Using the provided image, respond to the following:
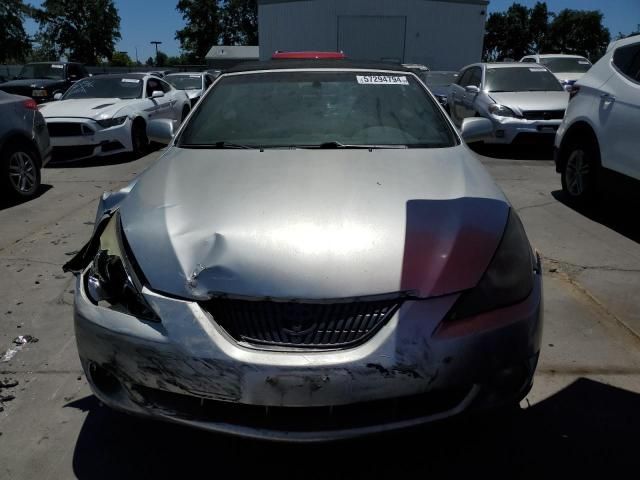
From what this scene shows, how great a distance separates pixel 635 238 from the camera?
471 cm

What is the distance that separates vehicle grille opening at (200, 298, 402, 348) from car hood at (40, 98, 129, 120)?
7.69m

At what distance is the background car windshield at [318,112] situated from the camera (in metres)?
3.06

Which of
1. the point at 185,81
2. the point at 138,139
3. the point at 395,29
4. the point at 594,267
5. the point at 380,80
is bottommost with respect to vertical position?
the point at 594,267

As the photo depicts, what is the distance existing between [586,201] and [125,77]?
8297mm

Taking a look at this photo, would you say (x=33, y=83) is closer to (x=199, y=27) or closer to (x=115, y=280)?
(x=115, y=280)

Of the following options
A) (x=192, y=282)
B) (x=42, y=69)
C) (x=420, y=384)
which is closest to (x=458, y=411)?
(x=420, y=384)

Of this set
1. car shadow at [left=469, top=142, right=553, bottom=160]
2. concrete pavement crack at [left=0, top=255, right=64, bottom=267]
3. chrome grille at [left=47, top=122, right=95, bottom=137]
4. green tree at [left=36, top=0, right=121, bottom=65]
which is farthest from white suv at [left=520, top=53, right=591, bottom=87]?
green tree at [left=36, top=0, right=121, bottom=65]

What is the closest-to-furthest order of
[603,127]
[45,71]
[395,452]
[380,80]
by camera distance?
[395,452]
[380,80]
[603,127]
[45,71]

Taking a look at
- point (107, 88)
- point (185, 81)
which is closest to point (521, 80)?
point (107, 88)

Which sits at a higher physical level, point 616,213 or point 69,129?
point 69,129

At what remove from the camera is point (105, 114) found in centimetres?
847

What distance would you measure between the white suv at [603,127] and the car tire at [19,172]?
243 inches

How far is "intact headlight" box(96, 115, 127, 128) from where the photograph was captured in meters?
8.38

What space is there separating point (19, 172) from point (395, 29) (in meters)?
26.5
